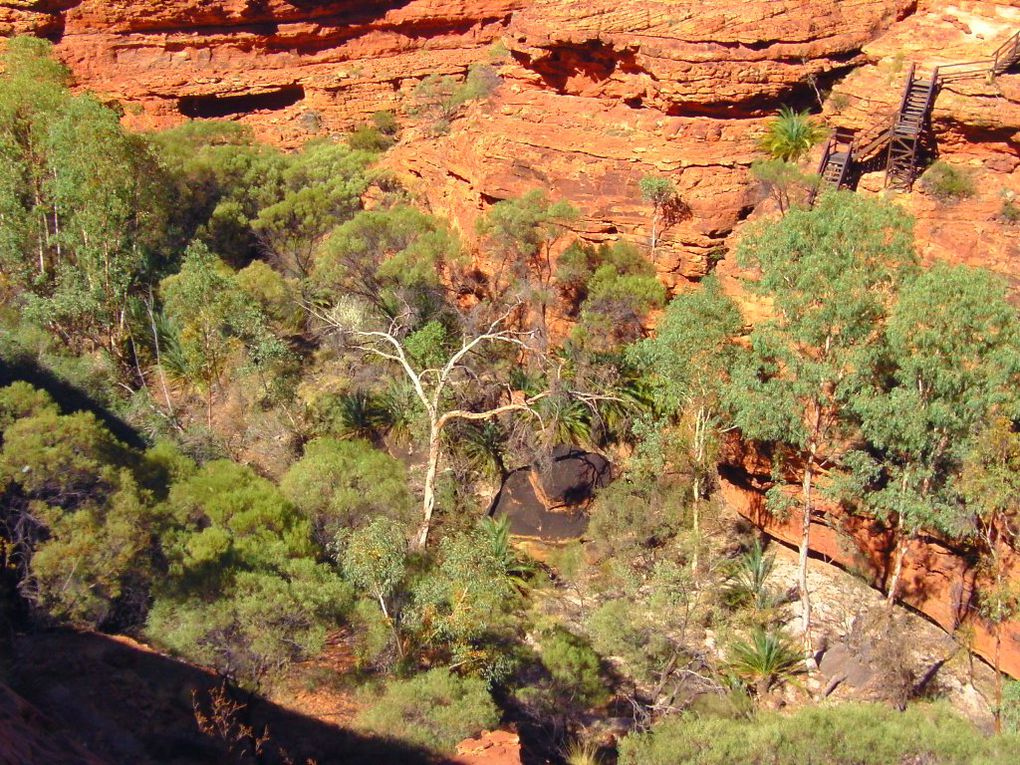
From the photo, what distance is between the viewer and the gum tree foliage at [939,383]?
42.1 ft

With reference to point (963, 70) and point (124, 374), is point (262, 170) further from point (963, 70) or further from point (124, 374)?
point (963, 70)

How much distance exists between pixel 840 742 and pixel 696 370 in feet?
21.9

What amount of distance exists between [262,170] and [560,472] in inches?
531

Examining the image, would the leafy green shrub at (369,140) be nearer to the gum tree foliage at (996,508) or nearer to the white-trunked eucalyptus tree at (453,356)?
the white-trunked eucalyptus tree at (453,356)

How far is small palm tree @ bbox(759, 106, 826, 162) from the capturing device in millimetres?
18250

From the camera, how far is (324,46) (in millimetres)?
29406

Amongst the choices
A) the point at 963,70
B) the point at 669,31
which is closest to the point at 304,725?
the point at 669,31

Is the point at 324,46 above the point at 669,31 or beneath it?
beneath

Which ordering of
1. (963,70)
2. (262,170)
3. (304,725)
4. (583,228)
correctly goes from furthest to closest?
(262,170)
(583,228)
(963,70)
(304,725)

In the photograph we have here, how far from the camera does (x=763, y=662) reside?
1445 centimetres

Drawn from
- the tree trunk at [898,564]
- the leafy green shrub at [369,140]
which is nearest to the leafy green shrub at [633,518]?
the tree trunk at [898,564]

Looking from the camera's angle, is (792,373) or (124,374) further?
(124,374)

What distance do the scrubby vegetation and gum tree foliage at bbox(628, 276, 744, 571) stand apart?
64 millimetres

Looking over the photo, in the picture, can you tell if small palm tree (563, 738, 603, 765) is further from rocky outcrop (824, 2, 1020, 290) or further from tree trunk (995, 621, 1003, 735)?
rocky outcrop (824, 2, 1020, 290)
